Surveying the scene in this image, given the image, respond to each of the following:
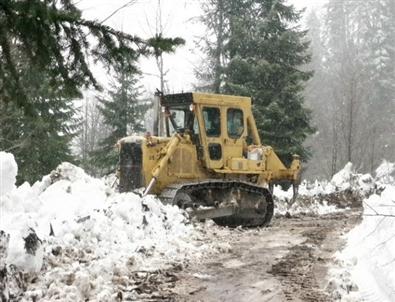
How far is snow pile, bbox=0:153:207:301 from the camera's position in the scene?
6.01 meters

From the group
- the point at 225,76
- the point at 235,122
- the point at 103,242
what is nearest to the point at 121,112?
the point at 225,76

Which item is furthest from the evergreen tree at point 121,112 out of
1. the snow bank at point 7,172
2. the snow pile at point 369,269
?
the snow bank at point 7,172

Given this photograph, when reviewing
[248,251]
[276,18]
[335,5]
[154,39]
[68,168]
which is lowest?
[248,251]

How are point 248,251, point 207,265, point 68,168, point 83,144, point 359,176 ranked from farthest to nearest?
point 83,144
point 359,176
point 68,168
point 248,251
point 207,265

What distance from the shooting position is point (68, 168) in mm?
11969

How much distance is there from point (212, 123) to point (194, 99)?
0.75 metres

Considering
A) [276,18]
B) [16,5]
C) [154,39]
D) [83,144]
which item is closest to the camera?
[16,5]

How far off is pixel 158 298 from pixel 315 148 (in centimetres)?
3656

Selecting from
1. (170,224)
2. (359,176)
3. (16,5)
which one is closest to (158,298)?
(16,5)

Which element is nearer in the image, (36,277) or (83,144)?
(36,277)

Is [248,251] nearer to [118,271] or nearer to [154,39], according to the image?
[118,271]

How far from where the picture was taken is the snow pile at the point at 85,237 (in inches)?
237

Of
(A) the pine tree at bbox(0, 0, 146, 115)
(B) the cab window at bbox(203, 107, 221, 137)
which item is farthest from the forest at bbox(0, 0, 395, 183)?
(B) the cab window at bbox(203, 107, 221, 137)

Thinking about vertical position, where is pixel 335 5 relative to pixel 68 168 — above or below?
above
